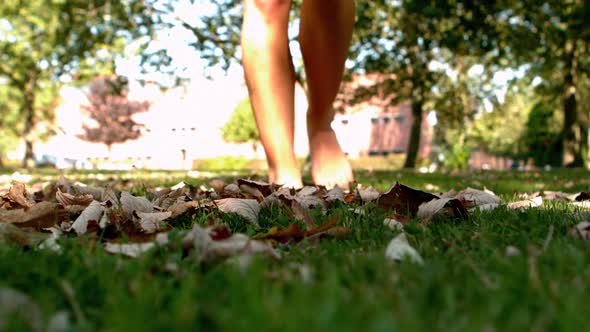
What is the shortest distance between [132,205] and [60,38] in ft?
48.3

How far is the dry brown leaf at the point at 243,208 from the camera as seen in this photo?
6.48 ft

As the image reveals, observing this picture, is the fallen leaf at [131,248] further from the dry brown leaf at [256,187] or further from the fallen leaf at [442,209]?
the dry brown leaf at [256,187]

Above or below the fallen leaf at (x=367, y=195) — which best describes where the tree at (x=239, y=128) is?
above

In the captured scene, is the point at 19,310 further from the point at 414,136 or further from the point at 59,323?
the point at 414,136

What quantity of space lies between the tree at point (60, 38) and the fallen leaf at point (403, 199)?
1268 centimetres

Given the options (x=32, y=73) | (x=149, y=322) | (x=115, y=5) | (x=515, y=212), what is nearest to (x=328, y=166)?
(x=515, y=212)

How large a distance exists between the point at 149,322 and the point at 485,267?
0.67m

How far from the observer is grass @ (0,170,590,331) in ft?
2.32

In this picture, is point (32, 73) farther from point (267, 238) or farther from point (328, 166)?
point (267, 238)

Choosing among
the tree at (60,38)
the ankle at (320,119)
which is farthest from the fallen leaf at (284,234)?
the tree at (60,38)

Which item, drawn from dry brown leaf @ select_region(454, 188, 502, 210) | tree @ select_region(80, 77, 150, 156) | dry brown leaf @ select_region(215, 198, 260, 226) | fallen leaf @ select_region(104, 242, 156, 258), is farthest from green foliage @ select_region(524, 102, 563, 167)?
fallen leaf @ select_region(104, 242, 156, 258)

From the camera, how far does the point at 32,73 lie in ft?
97.5

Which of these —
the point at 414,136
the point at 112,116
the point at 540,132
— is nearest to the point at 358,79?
the point at 414,136

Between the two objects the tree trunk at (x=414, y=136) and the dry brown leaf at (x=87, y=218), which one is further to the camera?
the tree trunk at (x=414, y=136)
